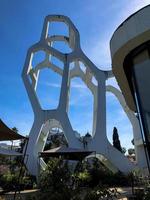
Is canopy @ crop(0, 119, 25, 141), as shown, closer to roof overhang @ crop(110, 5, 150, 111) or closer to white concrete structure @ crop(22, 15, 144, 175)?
roof overhang @ crop(110, 5, 150, 111)

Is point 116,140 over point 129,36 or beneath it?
over

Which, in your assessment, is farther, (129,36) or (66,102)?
(66,102)

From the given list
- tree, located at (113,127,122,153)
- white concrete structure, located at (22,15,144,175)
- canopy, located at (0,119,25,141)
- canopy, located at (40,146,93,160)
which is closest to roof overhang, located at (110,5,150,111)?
canopy, located at (0,119,25,141)

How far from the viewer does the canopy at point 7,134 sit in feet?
22.7

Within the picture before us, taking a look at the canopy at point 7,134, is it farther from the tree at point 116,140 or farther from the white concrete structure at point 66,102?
the tree at point 116,140

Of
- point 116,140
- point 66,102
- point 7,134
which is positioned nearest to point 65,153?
point 7,134

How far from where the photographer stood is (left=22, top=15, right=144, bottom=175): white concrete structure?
23.4 metres

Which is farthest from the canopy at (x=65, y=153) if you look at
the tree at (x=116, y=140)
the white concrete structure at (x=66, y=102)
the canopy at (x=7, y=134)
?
the tree at (x=116, y=140)

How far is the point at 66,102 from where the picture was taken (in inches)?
1022

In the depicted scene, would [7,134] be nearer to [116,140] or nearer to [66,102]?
[66,102]

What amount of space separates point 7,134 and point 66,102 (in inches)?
735

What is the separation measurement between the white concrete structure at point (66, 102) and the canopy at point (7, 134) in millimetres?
14899

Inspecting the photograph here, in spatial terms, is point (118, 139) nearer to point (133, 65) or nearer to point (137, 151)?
point (137, 151)

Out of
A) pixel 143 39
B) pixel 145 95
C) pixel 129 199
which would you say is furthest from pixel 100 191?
pixel 143 39
